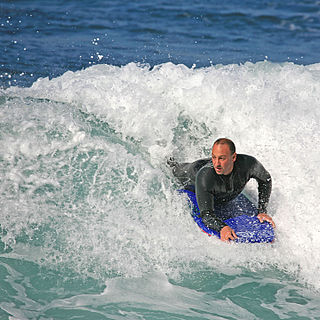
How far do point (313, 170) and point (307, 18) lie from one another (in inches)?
434

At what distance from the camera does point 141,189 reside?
623cm

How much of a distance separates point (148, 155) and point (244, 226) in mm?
2192

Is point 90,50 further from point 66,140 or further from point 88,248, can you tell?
point 88,248

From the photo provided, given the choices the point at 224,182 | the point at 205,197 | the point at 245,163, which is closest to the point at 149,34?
the point at 245,163

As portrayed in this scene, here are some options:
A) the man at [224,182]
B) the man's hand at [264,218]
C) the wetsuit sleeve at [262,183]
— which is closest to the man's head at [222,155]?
the man at [224,182]

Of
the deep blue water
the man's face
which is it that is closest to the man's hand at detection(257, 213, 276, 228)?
the man's face

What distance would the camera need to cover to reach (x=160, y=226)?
5766 mm

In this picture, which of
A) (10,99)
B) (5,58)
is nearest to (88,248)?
(10,99)

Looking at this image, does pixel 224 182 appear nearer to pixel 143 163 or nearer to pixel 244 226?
pixel 244 226

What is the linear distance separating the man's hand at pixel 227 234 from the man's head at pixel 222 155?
0.61 m

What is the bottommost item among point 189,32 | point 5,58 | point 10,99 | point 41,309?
point 41,309

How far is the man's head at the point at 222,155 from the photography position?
5279mm

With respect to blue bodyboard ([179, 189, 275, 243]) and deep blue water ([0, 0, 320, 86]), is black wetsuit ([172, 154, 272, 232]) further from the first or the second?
deep blue water ([0, 0, 320, 86])

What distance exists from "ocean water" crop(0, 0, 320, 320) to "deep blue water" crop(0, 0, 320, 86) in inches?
6.8
